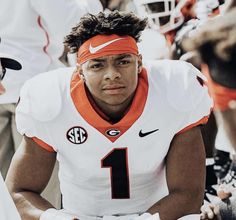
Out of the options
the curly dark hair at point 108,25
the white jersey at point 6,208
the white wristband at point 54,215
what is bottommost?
the white wristband at point 54,215

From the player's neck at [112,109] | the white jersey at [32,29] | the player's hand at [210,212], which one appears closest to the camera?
the player's neck at [112,109]

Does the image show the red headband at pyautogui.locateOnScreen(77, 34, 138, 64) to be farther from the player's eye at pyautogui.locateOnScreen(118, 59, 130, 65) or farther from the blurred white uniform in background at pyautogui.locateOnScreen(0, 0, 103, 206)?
the blurred white uniform in background at pyautogui.locateOnScreen(0, 0, 103, 206)

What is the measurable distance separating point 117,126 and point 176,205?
0.33 m

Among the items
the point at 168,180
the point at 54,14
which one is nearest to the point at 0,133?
the point at 54,14

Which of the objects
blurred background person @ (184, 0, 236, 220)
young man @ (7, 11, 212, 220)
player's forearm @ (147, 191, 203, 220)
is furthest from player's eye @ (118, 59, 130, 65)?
blurred background person @ (184, 0, 236, 220)

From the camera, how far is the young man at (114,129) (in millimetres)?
2455

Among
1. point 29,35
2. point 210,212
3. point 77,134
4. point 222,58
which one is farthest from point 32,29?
point 222,58

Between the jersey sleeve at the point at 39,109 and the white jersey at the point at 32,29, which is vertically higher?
the white jersey at the point at 32,29

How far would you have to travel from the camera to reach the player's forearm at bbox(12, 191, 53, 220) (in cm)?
249

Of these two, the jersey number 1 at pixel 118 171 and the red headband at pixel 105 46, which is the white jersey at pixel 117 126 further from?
the red headband at pixel 105 46

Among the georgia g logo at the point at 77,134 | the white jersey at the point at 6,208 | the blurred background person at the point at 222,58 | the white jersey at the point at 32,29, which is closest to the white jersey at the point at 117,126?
the georgia g logo at the point at 77,134

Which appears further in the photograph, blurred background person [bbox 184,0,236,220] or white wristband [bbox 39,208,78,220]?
white wristband [bbox 39,208,78,220]

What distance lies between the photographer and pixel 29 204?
251cm

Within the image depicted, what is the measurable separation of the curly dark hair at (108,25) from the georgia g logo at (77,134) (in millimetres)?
308
